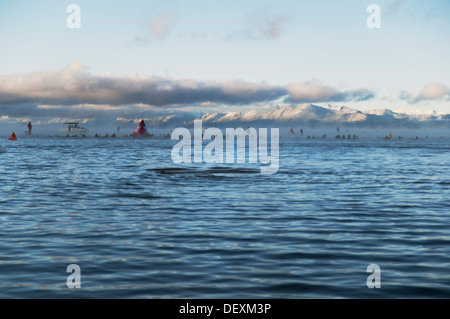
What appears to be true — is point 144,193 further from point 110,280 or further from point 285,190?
point 110,280

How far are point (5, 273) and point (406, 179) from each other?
121ft

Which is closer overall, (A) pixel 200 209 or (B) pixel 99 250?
(B) pixel 99 250

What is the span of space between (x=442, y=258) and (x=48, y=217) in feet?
51.2

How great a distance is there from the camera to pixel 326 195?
32.8 metres

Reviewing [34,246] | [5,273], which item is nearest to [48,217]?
[34,246]

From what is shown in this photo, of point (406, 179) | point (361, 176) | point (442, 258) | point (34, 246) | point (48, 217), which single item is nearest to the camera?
point (442, 258)

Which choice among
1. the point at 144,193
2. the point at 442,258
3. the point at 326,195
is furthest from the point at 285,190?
the point at 442,258

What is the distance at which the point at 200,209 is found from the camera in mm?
26750
